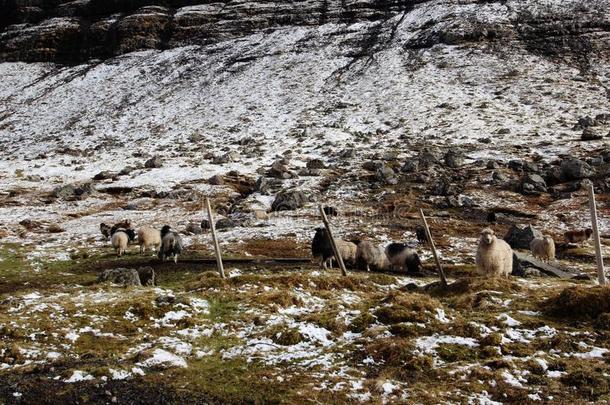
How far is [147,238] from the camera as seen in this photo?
22.4 metres

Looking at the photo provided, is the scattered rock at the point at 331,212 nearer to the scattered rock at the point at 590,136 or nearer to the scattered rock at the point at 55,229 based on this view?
the scattered rock at the point at 55,229

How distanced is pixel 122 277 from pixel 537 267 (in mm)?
14111

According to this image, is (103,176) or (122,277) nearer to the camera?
(122,277)

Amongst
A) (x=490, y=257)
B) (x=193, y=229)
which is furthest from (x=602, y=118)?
(x=490, y=257)

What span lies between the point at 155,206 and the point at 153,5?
75.2 meters

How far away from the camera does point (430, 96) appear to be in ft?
194

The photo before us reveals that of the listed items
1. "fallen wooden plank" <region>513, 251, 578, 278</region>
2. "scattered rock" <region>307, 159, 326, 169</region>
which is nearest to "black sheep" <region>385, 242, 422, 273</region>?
"fallen wooden plank" <region>513, 251, 578, 278</region>

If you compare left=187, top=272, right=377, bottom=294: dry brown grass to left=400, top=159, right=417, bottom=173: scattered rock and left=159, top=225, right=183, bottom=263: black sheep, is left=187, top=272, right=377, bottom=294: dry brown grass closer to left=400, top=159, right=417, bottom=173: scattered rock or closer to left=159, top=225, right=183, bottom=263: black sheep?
left=159, top=225, right=183, bottom=263: black sheep

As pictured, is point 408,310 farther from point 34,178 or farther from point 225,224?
point 34,178

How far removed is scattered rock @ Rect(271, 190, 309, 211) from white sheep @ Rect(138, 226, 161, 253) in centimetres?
1090

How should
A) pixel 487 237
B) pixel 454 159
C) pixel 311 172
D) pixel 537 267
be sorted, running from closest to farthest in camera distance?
pixel 487 237, pixel 537 267, pixel 454 159, pixel 311 172

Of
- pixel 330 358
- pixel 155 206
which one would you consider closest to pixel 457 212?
pixel 155 206

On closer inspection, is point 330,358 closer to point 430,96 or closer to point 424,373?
point 424,373

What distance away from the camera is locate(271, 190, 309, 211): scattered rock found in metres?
32.5
